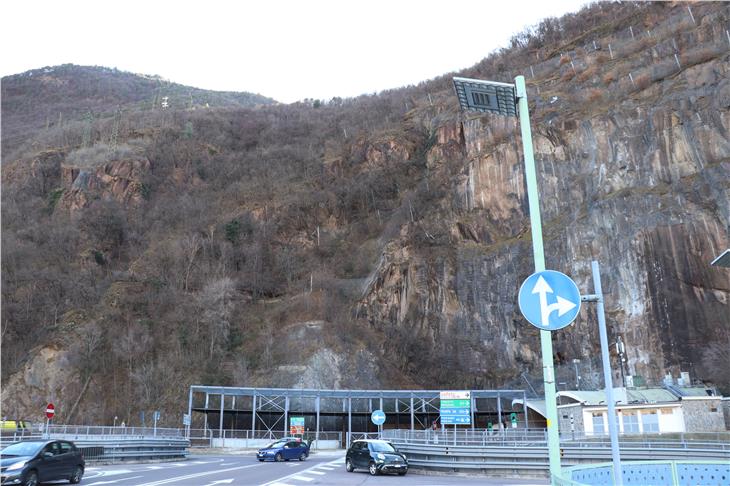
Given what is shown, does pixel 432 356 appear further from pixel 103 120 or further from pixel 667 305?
pixel 103 120

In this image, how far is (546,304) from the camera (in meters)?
6.52

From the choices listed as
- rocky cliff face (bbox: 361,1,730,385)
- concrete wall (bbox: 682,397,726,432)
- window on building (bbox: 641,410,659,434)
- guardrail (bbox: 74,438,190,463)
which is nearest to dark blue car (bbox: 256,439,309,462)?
guardrail (bbox: 74,438,190,463)

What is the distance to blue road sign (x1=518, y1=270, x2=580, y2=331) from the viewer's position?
20.9ft

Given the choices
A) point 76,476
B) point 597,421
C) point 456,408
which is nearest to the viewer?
point 76,476

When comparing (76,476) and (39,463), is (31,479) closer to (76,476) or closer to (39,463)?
(39,463)

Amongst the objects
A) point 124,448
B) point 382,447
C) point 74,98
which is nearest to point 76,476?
point 124,448

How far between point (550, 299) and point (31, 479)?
1578 centimetres

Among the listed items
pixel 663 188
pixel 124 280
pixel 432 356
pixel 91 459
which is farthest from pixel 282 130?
pixel 91 459

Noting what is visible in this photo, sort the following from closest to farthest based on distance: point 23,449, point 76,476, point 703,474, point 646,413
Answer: point 703,474 → point 23,449 → point 76,476 → point 646,413

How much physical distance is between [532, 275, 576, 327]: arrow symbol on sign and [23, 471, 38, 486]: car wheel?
15.4 m

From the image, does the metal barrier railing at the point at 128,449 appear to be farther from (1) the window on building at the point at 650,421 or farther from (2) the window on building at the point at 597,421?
(1) the window on building at the point at 650,421

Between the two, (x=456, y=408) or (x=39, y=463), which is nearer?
(x=39, y=463)

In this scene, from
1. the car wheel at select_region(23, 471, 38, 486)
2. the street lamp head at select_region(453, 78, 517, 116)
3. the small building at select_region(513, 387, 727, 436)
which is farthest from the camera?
the small building at select_region(513, 387, 727, 436)

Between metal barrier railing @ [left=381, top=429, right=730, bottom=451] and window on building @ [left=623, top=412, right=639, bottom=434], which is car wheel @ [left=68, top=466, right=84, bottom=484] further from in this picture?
window on building @ [left=623, top=412, right=639, bottom=434]
